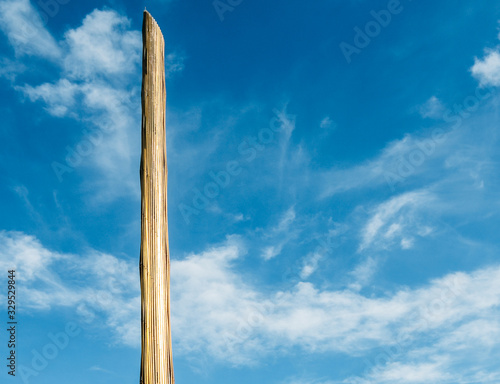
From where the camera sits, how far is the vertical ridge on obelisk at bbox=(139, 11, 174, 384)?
2963 millimetres

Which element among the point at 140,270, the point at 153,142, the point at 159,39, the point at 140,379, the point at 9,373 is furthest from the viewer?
the point at 9,373

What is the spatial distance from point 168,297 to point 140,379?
1.76ft

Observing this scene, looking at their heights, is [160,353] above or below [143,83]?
below

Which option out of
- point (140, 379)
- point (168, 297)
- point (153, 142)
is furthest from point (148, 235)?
point (140, 379)

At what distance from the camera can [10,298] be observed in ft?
34.7

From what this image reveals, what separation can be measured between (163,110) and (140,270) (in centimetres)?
121

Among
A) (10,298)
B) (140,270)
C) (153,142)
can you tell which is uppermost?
(10,298)

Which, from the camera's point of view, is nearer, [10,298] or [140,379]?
[140,379]

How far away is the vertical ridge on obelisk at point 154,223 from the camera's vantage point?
2963 mm

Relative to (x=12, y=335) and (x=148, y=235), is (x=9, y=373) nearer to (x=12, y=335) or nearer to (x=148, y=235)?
(x=12, y=335)

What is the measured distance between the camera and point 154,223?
10.7 ft

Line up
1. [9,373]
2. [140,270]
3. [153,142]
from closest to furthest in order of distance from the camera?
[140,270]
[153,142]
[9,373]

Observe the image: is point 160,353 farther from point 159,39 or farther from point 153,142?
point 159,39

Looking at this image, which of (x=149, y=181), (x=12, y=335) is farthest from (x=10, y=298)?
(x=149, y=181)
